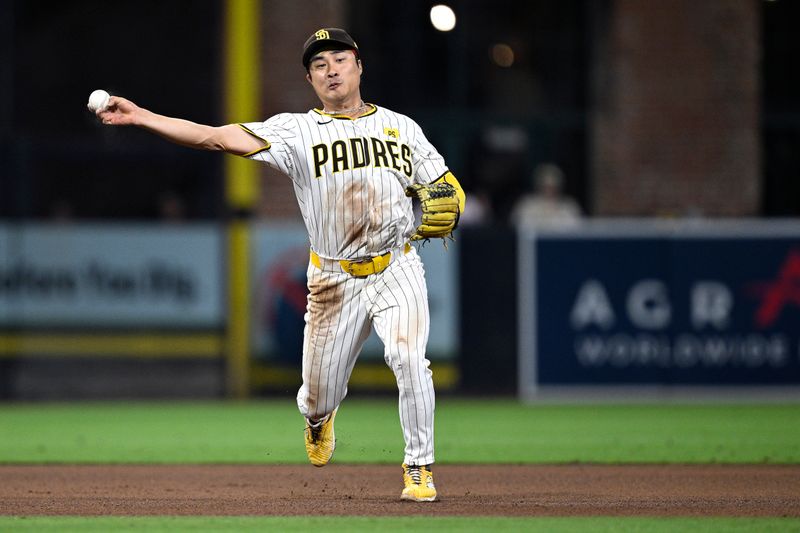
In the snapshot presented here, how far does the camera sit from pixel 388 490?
7.55 metres

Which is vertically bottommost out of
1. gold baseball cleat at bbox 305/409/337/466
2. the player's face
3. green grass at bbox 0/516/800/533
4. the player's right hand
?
green grass at bbox 0/516/800/533

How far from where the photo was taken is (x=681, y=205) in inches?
676

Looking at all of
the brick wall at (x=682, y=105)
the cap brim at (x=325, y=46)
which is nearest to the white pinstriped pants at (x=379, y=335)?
the cap brim at (x=325, y=46)

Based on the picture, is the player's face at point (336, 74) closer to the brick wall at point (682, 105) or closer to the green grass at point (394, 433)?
the green grass at point (394, 433)

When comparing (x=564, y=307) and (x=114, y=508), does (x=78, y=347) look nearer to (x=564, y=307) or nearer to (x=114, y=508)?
(x=564, y=307)

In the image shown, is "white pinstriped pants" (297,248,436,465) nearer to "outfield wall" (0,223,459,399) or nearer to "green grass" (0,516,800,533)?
"green grass" (0,516,800,533)

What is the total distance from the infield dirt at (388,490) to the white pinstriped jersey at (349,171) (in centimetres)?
127

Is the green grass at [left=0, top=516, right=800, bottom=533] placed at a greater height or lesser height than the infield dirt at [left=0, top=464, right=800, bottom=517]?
greater

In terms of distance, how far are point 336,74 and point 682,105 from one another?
1091cm

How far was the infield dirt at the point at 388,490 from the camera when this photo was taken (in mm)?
6723

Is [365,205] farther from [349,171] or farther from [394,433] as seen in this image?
[394,433]

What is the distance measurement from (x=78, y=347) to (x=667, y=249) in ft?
18.3

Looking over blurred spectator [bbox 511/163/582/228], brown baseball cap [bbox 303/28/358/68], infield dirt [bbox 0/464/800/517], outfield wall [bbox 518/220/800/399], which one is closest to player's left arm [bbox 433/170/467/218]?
brown baseball cap [bbox 303/28/358/68]

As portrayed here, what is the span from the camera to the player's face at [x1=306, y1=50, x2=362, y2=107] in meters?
6.93
